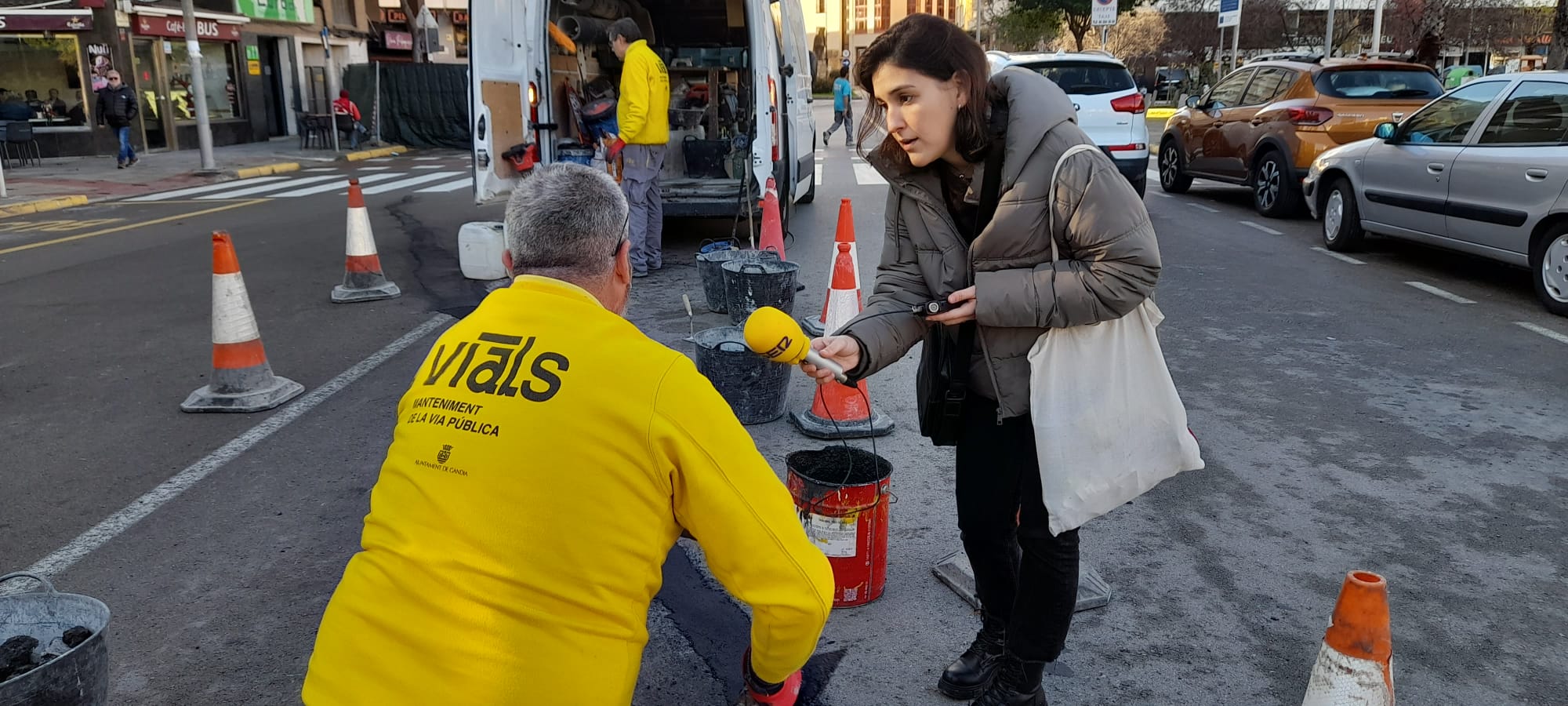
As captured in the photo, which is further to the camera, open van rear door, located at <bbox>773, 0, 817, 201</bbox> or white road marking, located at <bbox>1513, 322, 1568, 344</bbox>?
open van rear door, located at <bbox>773, 0, 817, 201</bbox>

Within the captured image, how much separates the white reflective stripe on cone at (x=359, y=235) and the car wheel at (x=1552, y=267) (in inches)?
334

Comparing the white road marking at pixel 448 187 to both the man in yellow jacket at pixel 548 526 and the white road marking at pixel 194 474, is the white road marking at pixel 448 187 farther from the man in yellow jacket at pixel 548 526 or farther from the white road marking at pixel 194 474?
the man in yellow jacket at pixel 548 526

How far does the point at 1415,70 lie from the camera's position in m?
11.5

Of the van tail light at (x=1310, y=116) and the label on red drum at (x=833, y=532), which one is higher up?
the van tail light at (x=1310, y=116)

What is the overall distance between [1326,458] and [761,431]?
2592mm

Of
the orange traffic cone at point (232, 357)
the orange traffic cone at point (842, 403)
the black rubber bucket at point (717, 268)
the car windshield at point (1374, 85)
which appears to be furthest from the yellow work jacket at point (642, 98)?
the car windshield at point (1374, 85)

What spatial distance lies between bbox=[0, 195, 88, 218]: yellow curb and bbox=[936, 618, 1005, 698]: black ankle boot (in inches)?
599

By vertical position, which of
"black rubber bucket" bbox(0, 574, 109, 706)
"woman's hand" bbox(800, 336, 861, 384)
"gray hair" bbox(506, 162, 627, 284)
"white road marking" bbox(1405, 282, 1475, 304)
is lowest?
"white road marking" bbox(1405, 282, 1475, 304)

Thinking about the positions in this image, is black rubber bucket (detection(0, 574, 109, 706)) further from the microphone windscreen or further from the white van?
the white van

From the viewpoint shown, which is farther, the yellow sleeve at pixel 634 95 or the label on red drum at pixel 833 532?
the yellow sleeve at pixel 634 95

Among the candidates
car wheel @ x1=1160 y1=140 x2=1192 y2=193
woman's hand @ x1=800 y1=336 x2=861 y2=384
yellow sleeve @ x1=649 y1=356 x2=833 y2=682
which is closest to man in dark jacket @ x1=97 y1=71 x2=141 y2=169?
car wheel @ x1=1160 y1=140 x2=1192 y2=193

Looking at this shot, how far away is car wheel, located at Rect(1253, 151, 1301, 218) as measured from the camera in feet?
38.1

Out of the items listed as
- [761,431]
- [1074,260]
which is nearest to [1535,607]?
[1074,260]

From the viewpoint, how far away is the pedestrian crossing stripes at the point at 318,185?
51.0ft
